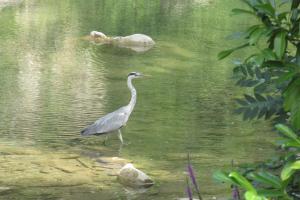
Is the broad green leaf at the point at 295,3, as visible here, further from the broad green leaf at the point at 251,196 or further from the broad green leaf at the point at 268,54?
the broad green leaf at the point at 251,196

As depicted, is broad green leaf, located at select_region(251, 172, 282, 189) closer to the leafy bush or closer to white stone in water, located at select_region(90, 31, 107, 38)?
the leafy bush

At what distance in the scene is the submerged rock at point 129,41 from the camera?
16.6 m

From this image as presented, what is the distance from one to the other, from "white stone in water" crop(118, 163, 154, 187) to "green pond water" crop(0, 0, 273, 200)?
87mm

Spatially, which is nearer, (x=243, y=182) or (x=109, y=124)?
(x=243, y=182)

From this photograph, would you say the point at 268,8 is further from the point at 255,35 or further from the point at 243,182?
the point at 243,182

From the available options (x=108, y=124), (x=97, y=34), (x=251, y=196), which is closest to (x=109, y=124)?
(x=108, y=124)

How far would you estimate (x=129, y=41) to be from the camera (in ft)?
55.0

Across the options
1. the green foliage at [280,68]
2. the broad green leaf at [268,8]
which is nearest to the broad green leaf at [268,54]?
the green foliage at [280,68]

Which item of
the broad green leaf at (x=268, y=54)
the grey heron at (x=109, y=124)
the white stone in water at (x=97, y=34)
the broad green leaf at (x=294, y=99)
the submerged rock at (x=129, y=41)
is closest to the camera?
the broad green leaf at (x=294, y=99)

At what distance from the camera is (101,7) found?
23438 millimetres

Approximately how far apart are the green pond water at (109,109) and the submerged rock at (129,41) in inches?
9.9

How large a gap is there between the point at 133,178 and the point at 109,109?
3.71m

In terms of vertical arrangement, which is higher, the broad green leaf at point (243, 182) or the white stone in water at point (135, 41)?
the broad green leaf at point (243, 182)

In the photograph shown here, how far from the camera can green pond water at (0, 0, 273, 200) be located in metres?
7.41
